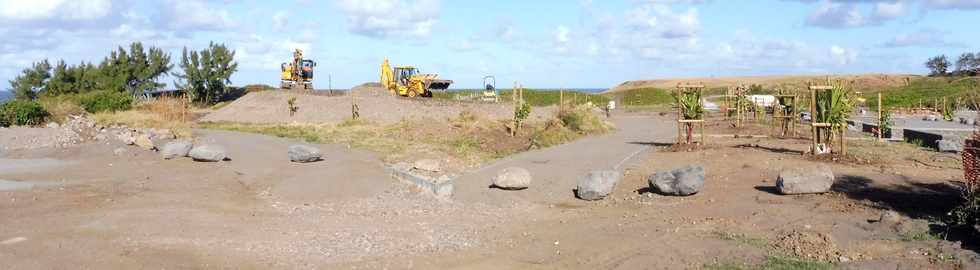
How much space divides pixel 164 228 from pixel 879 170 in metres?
11.9

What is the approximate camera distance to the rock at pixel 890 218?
33.0 ft

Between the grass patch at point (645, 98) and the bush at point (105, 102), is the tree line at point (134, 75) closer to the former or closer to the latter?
the bush at point (105, 102)

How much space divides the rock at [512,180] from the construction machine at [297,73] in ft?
128

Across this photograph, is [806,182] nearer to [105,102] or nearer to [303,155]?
[303,155]

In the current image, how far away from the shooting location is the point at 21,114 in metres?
28.5

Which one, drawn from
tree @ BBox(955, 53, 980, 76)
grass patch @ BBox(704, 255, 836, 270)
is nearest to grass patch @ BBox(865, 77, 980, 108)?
tree @ BBox(955, 53, 980, 76)

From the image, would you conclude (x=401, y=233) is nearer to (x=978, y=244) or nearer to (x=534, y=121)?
(x=978, y=244)

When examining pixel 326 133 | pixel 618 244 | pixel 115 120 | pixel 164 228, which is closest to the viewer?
pixel 618 244

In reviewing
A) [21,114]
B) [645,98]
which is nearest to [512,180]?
[21,114]

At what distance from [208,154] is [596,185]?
958 cm

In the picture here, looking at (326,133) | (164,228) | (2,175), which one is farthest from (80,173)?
(326,133)

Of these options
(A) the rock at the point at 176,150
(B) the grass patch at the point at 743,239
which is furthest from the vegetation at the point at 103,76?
(B) the grass patch at the point at 743,239

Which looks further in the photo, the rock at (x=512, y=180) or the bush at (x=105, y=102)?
the bush at (x=105, y=102)

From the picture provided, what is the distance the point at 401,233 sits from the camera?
448 inches
